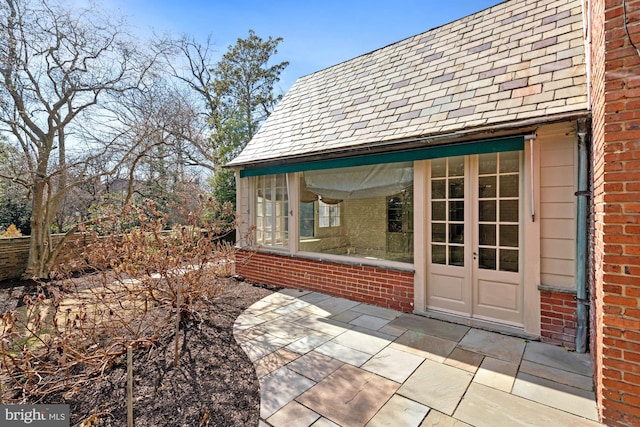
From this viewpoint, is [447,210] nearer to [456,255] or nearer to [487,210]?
[487,210]

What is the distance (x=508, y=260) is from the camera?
3984 millimetres

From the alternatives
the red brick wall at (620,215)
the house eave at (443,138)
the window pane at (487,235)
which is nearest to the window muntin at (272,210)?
the house eave at (443,138)

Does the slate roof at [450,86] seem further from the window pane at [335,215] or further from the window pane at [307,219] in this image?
the window pane at [335,215]

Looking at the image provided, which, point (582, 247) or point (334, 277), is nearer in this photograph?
point (582, 247)

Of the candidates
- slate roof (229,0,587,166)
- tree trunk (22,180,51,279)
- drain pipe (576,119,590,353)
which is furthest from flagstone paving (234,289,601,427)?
tree trunk (22,180,51,279)

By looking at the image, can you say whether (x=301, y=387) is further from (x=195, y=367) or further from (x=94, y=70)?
(x=94, y=70)

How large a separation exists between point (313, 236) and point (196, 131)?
1176 cm

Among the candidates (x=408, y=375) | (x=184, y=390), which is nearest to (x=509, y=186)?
(x=408, y=375)

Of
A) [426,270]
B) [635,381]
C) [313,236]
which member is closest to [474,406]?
[635,381]

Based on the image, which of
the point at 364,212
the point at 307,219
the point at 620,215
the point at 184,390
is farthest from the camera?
the point at 364,212

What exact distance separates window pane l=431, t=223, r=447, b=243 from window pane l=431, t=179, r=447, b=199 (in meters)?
0.43

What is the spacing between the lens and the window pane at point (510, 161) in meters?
3.94

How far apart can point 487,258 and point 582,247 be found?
1034mm

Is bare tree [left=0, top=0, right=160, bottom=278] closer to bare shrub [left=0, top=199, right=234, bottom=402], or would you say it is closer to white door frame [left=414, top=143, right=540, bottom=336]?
bare shrub [left=0, top=199, right=234, bottom=402]
